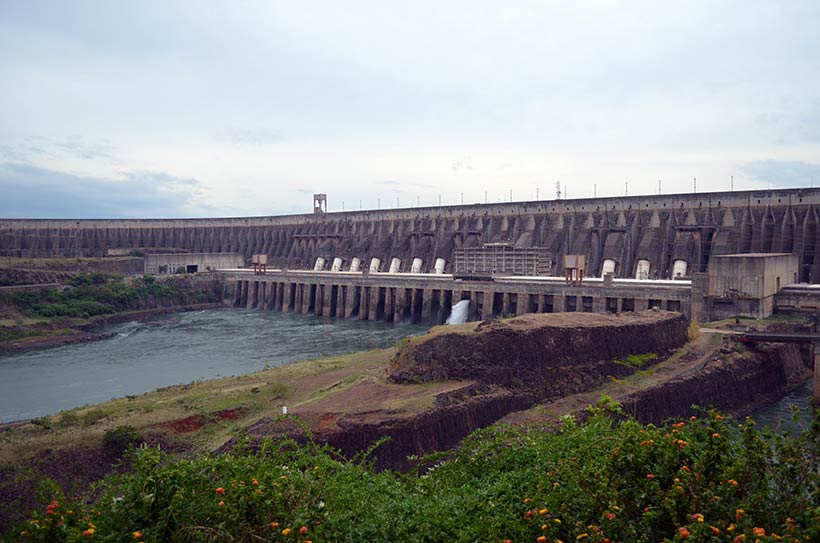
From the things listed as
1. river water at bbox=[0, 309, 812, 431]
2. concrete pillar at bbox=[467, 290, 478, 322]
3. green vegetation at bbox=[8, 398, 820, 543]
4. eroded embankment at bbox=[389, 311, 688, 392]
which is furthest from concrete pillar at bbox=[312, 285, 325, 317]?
green vegetation at bbox=[8, 398, 820, 543]

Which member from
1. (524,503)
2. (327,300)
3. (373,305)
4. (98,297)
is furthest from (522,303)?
(98,297)

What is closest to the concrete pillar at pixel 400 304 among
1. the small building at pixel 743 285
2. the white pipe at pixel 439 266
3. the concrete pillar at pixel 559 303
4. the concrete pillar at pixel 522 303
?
the white pipe at pixel 439 266

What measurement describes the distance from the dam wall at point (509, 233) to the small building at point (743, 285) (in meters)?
10.8

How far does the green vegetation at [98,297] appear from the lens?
2072 inches

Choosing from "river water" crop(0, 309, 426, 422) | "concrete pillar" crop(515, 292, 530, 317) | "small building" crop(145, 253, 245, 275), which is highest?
"small building" crop(145, 253, 245, 275)

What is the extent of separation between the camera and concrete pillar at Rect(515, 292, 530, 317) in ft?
152

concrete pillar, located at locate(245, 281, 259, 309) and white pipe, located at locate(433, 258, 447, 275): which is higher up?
white pipe, located at locate(433, 258, 447, 275)

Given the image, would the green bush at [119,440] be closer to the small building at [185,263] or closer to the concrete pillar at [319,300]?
the concrete pillar at [319,300]

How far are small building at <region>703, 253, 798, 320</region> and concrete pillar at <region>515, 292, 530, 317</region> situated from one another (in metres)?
12.6

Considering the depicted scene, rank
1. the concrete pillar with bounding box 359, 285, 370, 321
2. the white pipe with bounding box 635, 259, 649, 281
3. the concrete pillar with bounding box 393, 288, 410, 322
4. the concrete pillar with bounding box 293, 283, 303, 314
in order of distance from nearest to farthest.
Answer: the white pipe with bounding box 635, 259, 649, 281
the concrete pillar with bounding box 393, 288, 410, 322
the concrete pillar with bounding box 359, 285, 370, 321
the concrete pillar with bounding box 293, 283, 303, 314

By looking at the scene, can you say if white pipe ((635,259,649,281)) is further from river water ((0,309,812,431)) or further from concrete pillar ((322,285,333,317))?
concrete pillar ((322,285,333,317))

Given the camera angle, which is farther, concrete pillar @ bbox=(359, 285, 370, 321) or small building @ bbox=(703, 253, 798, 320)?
concrete pillar @ bbox=(359, 285, 370, 321)

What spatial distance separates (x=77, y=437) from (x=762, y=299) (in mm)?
34854

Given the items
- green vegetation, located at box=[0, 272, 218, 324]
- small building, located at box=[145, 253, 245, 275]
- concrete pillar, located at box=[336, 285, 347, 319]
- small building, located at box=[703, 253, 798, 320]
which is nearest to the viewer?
small building, located at box=[703, 253, 798, 320]
